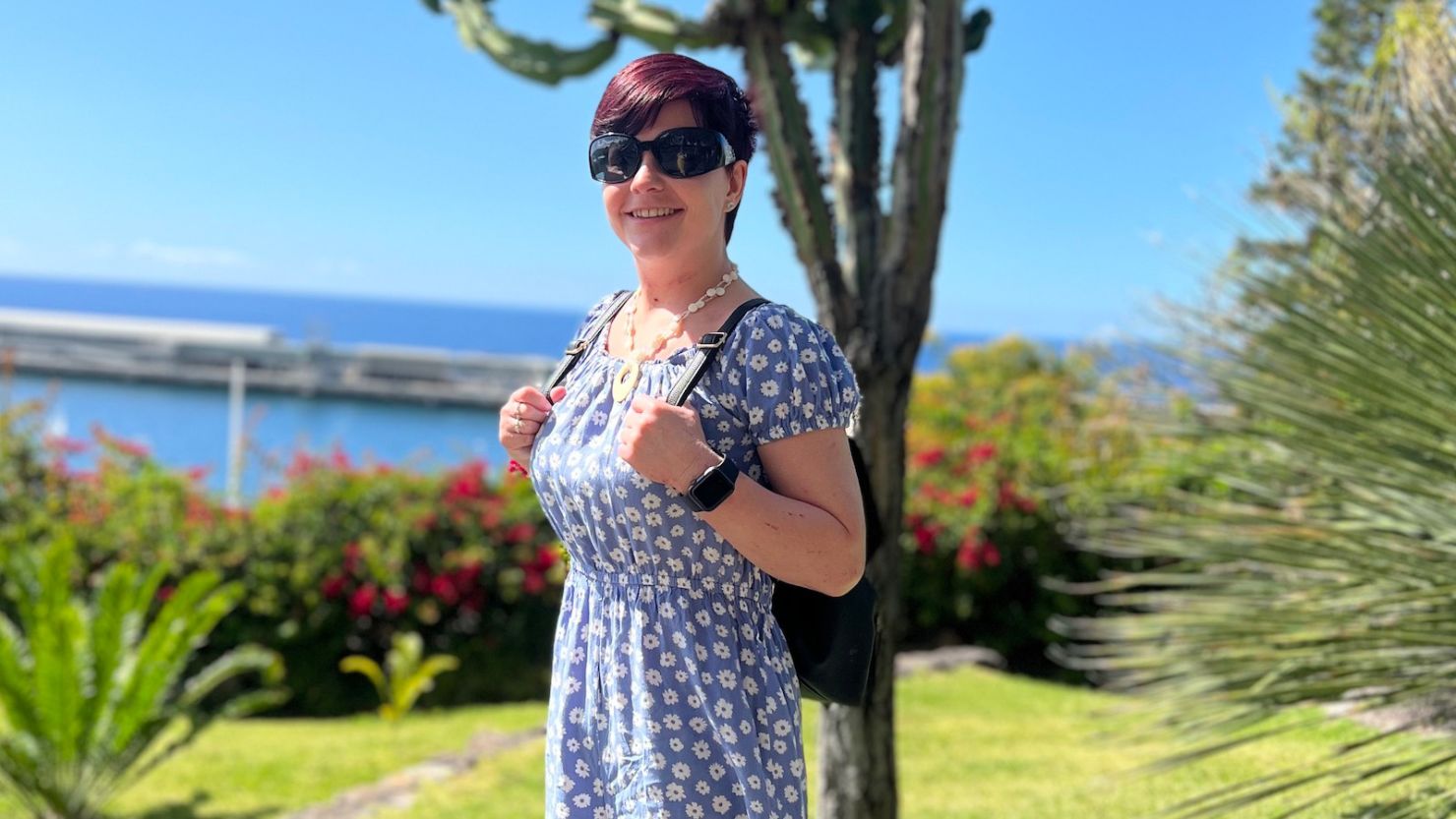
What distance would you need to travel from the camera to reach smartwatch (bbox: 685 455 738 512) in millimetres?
1714

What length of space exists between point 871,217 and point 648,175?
2092 millimetres

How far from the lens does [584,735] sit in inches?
77.3

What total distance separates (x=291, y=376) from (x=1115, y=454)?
5668 cm

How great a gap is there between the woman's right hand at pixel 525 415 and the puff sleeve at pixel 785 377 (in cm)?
37

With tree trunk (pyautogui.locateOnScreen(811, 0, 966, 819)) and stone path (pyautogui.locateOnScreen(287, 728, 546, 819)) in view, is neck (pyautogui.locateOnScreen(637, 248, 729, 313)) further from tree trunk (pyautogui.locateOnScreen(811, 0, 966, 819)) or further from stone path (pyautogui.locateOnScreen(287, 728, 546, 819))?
stone path (pyautogui.locateOnScreen(287, 728, 546, 819))

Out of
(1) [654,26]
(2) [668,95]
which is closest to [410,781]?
(1) [654,26]

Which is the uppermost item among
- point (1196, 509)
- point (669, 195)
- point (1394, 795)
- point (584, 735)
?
point (669, 195)

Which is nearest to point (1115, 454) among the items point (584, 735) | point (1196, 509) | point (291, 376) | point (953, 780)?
point (953, 780)

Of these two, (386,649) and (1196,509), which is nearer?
(1196,509)

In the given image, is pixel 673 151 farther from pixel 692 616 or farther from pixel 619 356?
pixel 692 616

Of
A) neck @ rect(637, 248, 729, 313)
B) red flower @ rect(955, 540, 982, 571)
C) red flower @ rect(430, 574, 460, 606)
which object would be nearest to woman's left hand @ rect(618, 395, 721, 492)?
neck @ rect(637, 248, 729, 313)

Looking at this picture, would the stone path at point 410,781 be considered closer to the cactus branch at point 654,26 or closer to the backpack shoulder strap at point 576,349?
the cactus branch at point 654,26

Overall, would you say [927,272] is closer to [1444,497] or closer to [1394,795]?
[1444,497]

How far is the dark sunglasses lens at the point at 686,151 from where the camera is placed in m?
1.91
